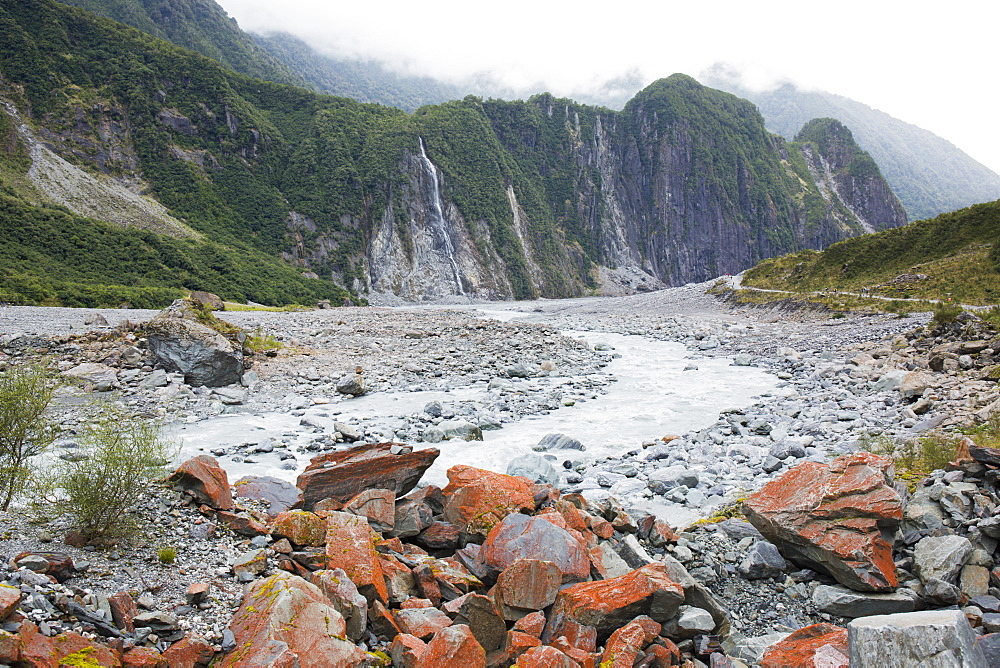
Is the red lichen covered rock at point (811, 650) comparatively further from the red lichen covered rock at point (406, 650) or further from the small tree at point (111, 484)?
the small tree at point (111, 484)

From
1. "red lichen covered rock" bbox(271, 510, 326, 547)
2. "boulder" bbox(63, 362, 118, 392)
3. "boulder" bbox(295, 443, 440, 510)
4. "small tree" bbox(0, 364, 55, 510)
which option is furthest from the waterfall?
"red lichen covered rock" bbox(271, 510, 326, 547)

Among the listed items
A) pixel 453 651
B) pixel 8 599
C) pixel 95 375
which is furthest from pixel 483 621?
pixel 95 375

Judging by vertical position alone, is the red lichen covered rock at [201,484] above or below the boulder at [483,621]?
above

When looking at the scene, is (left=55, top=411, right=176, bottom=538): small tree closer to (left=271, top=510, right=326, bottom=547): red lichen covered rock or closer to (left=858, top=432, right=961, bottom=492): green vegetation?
(left=271, top=510, right=326, bottom=547): red lichen covered rock

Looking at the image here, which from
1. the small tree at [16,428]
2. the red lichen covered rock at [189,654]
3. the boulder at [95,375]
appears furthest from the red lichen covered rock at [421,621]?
the boulder at [95,375]

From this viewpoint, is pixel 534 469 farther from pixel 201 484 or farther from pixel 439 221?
pixel 439 221

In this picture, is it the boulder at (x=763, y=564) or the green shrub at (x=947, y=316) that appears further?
the green shrub at (x=947, y=316)

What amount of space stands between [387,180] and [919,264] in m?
93.0

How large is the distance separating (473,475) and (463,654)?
297 cm

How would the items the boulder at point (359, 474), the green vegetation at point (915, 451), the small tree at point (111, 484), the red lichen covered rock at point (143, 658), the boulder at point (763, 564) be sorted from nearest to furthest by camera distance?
the red lichen covered rock at point (143, 658) < the small tree at point (111, 484) < the boulder at point (763, 564) < the green vegetation at point (915, 451) < the boulder at point (359, 474)

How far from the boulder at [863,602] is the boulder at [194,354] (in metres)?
16.6

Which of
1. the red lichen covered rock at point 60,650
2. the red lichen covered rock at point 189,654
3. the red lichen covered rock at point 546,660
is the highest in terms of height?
the red lichen covered rock at point 60,650

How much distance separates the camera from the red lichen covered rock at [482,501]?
6227 mm

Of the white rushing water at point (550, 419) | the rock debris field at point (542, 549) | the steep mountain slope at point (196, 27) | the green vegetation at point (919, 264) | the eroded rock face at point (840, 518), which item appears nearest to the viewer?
the rock debris field at point (542, 549)
